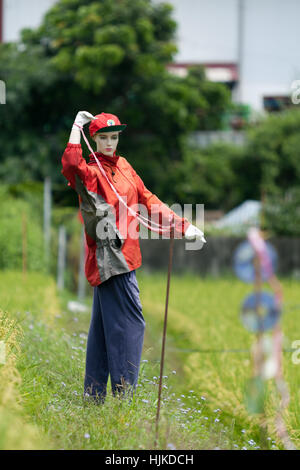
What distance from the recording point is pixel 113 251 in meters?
3.45

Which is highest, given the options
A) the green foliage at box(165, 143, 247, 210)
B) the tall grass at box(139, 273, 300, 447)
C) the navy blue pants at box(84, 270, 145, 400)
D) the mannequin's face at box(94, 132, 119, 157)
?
the green foliage at box(165, 143, 247, 210)

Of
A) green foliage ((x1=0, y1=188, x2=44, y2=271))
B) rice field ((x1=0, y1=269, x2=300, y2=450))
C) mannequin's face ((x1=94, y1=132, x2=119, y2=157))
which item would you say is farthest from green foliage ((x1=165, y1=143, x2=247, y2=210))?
mannequin's face ((x1=94, y1=132, x2=119, y2=157))

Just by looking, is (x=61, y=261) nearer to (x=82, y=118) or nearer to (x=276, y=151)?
(x=82, y=118)

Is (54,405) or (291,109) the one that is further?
(291,109)

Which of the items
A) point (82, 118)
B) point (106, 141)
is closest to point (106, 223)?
point (106, 141)

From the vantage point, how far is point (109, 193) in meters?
3.48

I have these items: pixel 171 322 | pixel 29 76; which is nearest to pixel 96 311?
pixel 171 322

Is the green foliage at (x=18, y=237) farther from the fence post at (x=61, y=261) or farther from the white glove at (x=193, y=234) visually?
the white glove at (x=193, y=234)

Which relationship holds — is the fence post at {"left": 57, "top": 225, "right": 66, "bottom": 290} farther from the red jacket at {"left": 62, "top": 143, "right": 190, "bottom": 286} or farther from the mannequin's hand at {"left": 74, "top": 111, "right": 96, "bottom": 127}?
the mannequin's hand at {"left": 74, "top": 111, "right": 96, "bottom": 127}

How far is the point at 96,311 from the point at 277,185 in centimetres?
1904

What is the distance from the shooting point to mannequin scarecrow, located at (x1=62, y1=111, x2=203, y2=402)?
3.45 meters

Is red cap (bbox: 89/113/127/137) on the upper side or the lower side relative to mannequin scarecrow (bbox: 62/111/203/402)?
A: upper

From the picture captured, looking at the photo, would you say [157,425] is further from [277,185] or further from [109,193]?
[277,185]

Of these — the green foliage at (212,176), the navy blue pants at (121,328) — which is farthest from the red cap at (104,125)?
the green foliage at (212,176)
